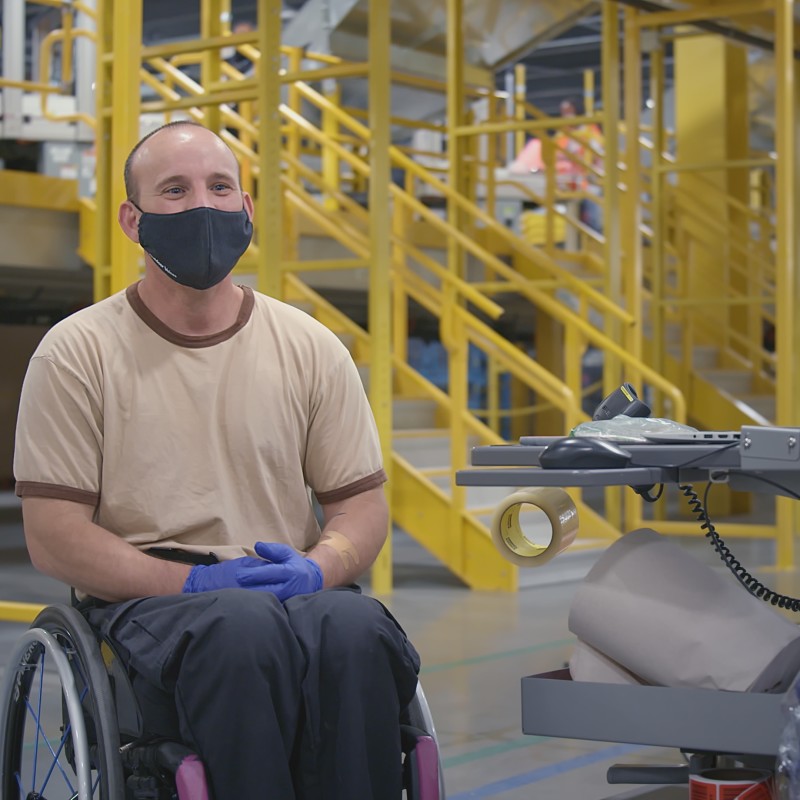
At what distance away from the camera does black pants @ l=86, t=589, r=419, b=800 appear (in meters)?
2.08

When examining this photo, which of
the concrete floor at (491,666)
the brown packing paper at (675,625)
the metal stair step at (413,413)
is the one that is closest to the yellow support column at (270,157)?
the concrete floor at (491,666)

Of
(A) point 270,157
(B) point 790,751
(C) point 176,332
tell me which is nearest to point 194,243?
(C) point 176,332

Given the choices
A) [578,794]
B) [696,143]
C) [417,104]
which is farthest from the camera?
[696,143]

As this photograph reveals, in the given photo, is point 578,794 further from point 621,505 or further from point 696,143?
point 696,143

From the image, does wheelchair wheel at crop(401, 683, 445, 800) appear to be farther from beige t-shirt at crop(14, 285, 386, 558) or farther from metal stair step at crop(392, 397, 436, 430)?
metal stair step at crop(392, 397, 436, 430)

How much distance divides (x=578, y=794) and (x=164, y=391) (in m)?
1.79

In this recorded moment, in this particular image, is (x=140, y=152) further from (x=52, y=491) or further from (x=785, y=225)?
(x=785, y=225)

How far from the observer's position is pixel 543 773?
3879 millimetres

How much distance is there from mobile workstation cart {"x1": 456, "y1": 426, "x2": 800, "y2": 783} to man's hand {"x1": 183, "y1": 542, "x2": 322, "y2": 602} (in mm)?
399

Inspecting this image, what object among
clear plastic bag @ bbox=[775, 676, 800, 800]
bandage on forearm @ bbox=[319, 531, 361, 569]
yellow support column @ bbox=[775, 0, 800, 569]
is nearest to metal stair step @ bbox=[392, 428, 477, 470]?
yellow support column @ bbox=[775, 0, 800, 569]

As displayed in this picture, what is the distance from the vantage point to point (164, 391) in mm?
2457

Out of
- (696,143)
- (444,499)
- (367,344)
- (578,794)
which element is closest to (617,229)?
(367,344)

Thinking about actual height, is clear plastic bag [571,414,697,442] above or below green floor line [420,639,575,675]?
above

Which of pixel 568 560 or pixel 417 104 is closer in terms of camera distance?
pixel 568 560
